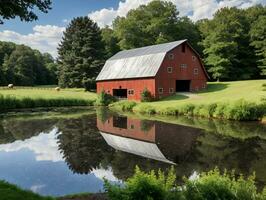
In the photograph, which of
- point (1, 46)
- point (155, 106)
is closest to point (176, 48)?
point (155, 106)

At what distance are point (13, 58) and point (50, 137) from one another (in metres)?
68.3

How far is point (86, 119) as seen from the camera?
2961 centimetres

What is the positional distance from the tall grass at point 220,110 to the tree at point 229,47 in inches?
889

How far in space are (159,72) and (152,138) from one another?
22.5 metres

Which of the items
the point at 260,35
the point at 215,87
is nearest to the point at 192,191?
the point at 215,87

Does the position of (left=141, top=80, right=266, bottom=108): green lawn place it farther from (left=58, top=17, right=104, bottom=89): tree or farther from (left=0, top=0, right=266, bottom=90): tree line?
(left=58, top=17, right=104, bottom=89): tree

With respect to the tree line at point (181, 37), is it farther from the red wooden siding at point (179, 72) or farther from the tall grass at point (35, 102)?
the tall grass at point (35, 102)

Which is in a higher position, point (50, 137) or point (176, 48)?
point (176, 48)

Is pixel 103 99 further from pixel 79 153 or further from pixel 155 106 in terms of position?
pixel 79 153

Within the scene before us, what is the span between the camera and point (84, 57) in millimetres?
57906

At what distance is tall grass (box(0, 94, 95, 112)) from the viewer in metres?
36.2

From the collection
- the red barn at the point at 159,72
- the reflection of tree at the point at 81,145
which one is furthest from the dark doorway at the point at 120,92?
the reflection of tree at the point at 81,145

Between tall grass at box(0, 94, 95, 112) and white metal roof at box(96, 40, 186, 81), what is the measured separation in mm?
6225

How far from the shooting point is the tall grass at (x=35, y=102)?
36.2m
